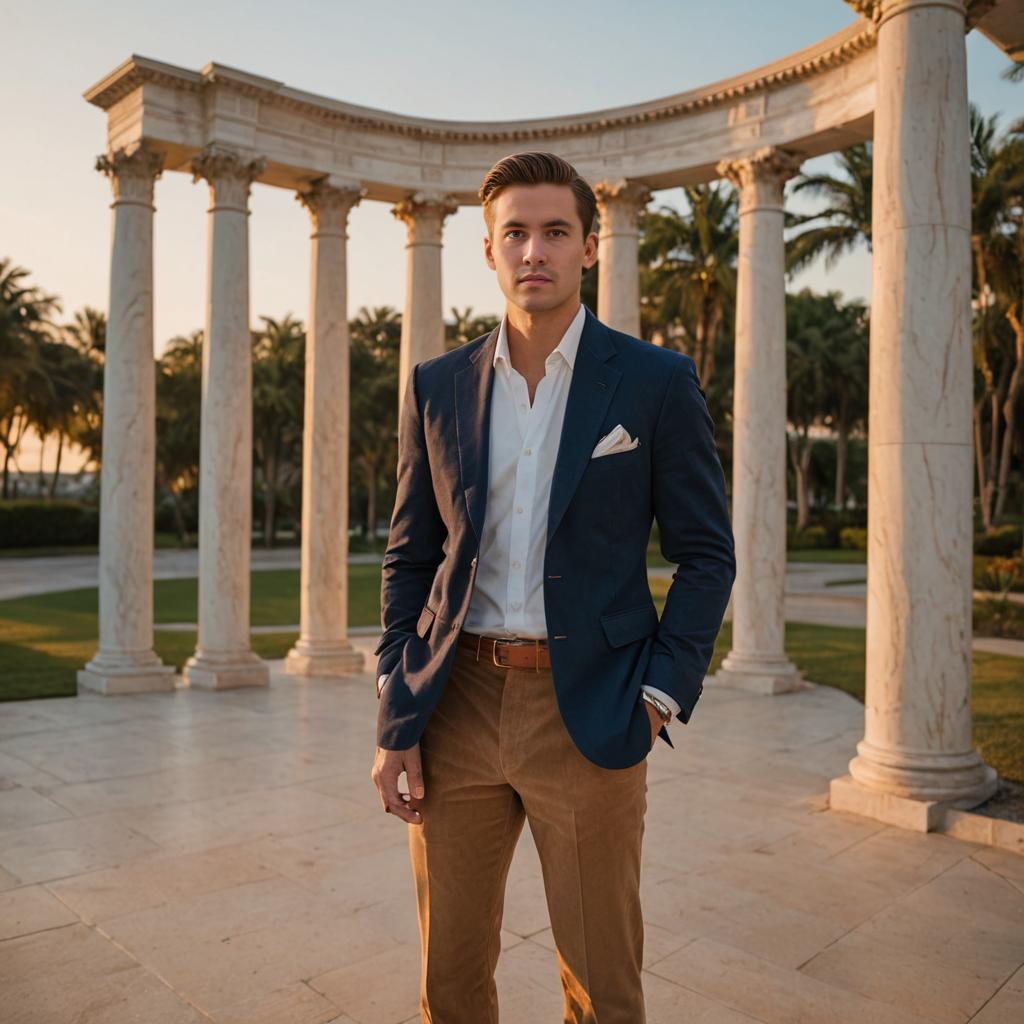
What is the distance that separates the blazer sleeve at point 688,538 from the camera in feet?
20.1

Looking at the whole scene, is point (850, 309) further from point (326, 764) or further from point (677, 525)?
point (677, 525)

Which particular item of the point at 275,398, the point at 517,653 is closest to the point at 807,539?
the point at 275,398

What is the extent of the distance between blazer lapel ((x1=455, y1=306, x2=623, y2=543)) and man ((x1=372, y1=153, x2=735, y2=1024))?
0.01 meters

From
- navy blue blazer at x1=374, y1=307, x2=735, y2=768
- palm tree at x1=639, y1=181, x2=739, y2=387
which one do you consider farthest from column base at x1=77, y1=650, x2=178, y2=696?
palm tree at x1=639, y1=181, x2=739, y2=387

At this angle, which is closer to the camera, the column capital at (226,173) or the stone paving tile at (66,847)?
the stone paving tile at (66,847)

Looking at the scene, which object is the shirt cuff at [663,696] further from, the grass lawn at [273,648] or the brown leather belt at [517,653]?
the grass lawn at [273,648]

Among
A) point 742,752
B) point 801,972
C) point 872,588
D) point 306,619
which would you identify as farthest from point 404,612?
point 306,619

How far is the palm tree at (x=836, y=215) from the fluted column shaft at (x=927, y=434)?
5989cm

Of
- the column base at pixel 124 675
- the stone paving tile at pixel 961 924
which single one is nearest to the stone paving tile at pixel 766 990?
the stone paving tile at pixel 961 924

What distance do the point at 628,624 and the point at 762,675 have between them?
25861mm

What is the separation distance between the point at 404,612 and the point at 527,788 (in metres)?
1.54

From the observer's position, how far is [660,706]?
6.00m

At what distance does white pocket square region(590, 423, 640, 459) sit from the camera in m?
6.38

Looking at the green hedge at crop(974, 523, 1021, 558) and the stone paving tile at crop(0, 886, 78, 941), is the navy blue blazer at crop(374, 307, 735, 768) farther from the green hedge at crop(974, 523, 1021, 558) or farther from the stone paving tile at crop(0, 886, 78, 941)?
the green hedge at crop(974, 523, 1021, 558)
